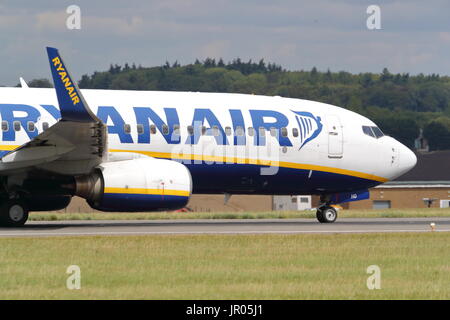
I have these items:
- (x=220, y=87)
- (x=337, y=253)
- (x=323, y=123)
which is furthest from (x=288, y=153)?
(x=220, y=87)

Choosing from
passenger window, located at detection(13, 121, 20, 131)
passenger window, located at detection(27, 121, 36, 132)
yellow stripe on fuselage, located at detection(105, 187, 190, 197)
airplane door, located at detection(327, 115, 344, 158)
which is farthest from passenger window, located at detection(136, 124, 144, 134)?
airplane door, located at detection(327, 115, 344, 158)

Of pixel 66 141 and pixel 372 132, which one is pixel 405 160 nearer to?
pixel 372 132

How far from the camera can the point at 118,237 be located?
24.0 m

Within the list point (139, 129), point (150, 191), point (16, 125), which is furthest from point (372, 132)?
point (16, 125)

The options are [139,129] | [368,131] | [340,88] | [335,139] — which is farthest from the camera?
[340,88]

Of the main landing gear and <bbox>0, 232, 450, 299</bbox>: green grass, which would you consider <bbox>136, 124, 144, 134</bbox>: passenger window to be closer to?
<bbox>0, 232, 450, 299</bbox>: green grass

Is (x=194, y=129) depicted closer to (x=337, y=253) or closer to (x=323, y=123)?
(x=323, y=123)

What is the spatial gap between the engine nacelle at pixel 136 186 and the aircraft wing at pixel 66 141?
1.71ft

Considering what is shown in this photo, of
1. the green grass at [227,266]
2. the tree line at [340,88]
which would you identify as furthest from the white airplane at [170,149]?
the tree line at [340,88]

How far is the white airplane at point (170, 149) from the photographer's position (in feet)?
85.2

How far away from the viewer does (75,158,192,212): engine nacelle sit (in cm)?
2584

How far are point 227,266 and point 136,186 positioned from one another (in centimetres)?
841

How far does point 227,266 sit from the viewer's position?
18.0 meters

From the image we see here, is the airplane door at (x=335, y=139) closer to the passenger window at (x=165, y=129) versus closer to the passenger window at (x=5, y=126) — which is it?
the passenger window at (x=165, y=129)
